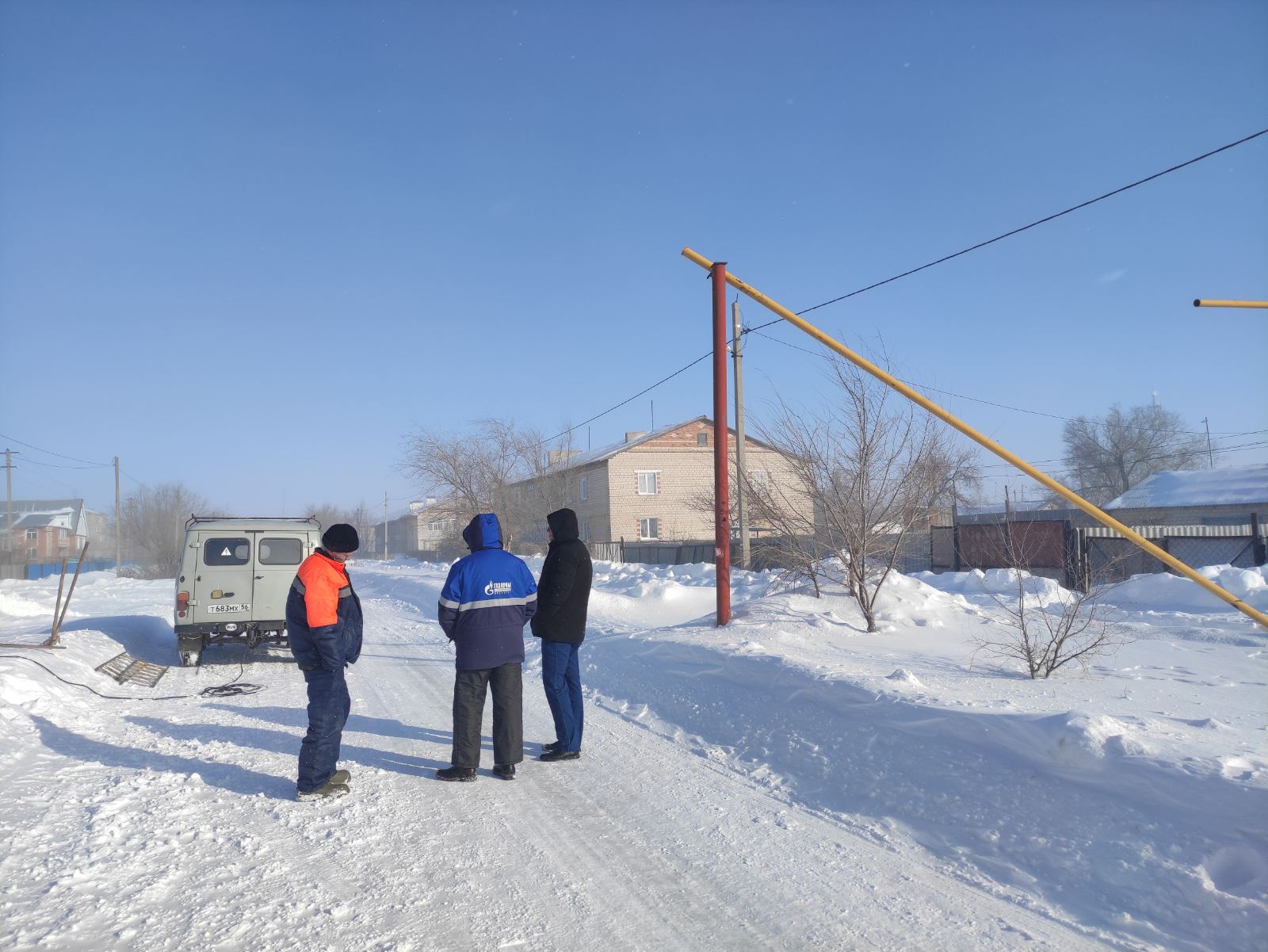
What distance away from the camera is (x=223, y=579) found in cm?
1206

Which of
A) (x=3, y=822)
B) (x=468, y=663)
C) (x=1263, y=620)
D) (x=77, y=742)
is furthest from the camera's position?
(x=77, y=742)

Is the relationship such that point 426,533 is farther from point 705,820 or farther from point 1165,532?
point 705,820

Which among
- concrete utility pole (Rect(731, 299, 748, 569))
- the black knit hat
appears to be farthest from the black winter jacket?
concrete utility pole (Rect(731, 299, 748, 569))

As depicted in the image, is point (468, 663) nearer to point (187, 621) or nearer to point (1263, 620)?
point (1263, 620)

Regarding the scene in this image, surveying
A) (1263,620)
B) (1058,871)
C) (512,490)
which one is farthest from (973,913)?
(512,490)

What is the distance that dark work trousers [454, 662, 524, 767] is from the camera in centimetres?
605

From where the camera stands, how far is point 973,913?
12.9 feet

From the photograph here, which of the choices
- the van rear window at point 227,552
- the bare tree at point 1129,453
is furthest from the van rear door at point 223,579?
the bare tree at point 1129,453

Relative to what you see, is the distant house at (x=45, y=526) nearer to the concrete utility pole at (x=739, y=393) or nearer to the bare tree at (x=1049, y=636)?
the concrete utility pole at (x=739, y=393)

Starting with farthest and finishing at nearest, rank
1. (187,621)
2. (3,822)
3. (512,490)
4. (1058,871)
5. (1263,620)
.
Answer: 1. (512,490)
2. (187,621)
3. (1263,620)
4. (3,822)
5. (1058,871)

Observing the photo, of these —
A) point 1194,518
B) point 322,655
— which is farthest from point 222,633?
point 1194,518

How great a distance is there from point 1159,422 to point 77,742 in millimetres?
69972

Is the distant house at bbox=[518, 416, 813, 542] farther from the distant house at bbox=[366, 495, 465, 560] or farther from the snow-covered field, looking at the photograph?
the snow-covered field

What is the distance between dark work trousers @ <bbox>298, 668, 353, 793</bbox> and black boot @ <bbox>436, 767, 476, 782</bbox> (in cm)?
77
